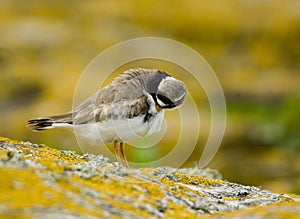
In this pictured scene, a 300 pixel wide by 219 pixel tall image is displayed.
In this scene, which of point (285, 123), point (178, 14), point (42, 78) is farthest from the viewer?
point (178, 14)

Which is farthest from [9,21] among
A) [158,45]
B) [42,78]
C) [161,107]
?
[161,107]

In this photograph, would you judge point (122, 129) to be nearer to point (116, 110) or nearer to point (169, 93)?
point (116, 110)

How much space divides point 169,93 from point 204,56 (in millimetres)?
41378

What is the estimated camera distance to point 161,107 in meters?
14.0

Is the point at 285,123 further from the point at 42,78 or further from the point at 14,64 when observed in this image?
the point at 14,64

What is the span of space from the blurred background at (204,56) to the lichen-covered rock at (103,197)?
958 inches

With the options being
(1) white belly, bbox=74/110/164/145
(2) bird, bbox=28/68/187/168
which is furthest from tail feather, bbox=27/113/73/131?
(1) white belly, bbox=74/110/164/145

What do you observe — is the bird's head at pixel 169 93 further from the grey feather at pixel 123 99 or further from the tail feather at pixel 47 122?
the tail feather at pixel 47 122

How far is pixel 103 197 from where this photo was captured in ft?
26.7

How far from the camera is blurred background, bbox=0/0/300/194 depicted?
3938cm

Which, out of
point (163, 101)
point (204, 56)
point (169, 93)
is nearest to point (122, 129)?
point (163, 101)

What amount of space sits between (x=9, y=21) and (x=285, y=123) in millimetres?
29805

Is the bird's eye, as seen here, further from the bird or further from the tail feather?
the tail feather

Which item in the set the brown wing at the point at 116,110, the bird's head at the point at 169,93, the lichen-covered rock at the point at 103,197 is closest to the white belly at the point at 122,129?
the brown wing at the point at 116,110
